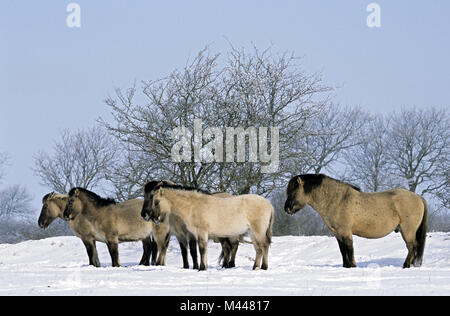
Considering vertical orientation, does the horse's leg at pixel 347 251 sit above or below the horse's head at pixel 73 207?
below

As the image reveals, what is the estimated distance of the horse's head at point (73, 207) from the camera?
53.3ft

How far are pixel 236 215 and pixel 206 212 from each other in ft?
2.13

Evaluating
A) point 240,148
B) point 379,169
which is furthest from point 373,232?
point 379,169

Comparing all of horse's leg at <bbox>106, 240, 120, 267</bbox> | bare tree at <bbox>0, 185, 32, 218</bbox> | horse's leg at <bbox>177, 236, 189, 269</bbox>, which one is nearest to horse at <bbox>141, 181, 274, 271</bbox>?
horse's leg at <bbox>177, 236, 189, 269</bbox>

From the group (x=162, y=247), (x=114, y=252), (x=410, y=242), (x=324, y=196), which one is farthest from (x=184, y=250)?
(x=410, y=242)

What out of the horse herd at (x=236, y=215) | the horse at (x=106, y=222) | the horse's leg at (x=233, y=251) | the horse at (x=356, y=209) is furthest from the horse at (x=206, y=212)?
the horse at (x=106, y=222)

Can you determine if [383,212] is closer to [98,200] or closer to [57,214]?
[98,200]

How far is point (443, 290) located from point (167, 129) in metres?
14.3

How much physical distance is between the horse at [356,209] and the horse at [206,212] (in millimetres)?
902

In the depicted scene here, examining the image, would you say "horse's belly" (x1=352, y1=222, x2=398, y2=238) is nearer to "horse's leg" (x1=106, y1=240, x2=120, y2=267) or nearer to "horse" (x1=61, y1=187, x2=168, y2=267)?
"horse" (x1=61, y1=187, x2=168, y2=267)

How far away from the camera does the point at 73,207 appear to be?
16.3 m

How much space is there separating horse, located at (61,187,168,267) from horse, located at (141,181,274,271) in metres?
2.48

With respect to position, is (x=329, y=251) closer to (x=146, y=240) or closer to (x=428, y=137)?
(x=146, y=240)

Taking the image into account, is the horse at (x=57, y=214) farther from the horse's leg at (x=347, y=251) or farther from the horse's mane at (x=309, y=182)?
the horse's leg at (x=347, y=251)
